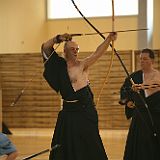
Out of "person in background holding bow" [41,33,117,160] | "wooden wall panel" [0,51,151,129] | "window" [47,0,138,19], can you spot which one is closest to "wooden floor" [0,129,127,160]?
"wooden wall panel" [0,51,151,129]

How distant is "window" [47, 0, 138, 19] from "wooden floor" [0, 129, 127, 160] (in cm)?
245

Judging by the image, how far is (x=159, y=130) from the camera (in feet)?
10.2

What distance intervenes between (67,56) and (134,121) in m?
0.84

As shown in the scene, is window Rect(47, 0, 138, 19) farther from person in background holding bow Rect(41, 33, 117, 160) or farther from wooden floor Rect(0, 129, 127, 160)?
person in background holding bow Rect(41, 33, 117, 160)

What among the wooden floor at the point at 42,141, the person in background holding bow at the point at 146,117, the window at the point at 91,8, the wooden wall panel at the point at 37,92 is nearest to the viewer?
the person in background holding bow at the point at 146,117

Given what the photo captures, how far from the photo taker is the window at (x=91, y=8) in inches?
322

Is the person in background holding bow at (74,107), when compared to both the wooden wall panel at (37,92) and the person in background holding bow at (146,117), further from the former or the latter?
the wooden wall panel at (37,92)

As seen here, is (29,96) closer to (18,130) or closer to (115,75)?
(18,130)

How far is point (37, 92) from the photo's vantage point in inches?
302

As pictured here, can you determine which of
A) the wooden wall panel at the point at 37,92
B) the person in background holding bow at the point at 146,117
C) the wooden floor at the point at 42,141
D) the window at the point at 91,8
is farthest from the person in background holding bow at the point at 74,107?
the window at the point at 91,8

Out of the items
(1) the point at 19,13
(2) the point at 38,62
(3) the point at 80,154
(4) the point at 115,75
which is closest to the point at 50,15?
(1) the point at 19,13

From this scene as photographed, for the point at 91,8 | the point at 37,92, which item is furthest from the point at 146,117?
the point at 91,8

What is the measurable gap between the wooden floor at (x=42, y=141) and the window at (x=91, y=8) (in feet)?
8.05

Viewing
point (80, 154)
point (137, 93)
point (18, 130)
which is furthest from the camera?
point (18, 130)
